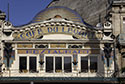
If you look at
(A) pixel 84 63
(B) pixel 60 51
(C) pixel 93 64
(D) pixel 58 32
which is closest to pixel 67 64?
(B) pixel 60 51

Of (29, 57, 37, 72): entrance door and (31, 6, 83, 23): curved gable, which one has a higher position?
(31, 6, 83, 23): curved gable

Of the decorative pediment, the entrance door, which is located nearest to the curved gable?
the decorative pediment

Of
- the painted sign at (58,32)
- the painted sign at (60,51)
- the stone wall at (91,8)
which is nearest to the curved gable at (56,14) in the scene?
the painted sign at (58,32)

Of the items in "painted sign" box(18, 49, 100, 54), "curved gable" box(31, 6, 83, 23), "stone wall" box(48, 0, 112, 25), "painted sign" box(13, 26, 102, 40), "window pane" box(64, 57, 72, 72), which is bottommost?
"window pane" box(64, 57, 72, 72)

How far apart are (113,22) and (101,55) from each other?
10.8 feet

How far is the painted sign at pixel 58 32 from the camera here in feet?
79.7

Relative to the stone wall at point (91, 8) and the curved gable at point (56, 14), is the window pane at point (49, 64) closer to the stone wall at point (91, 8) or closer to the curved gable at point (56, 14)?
the curved gable at point (56, 14)

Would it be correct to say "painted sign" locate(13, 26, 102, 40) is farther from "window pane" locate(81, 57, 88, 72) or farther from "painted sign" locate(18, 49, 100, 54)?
"window pane" locate(81, 57, 88, 72)

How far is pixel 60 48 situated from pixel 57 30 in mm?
1687

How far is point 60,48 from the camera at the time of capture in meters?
24.0

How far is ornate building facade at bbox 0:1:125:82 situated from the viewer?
23516 mm

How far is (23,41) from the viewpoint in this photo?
78.2ft

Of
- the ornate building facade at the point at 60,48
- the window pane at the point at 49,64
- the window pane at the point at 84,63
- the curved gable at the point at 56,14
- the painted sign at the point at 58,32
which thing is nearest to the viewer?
the ornate building facade at the point at 60,48

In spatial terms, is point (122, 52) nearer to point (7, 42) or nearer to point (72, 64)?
point (72, 64)
